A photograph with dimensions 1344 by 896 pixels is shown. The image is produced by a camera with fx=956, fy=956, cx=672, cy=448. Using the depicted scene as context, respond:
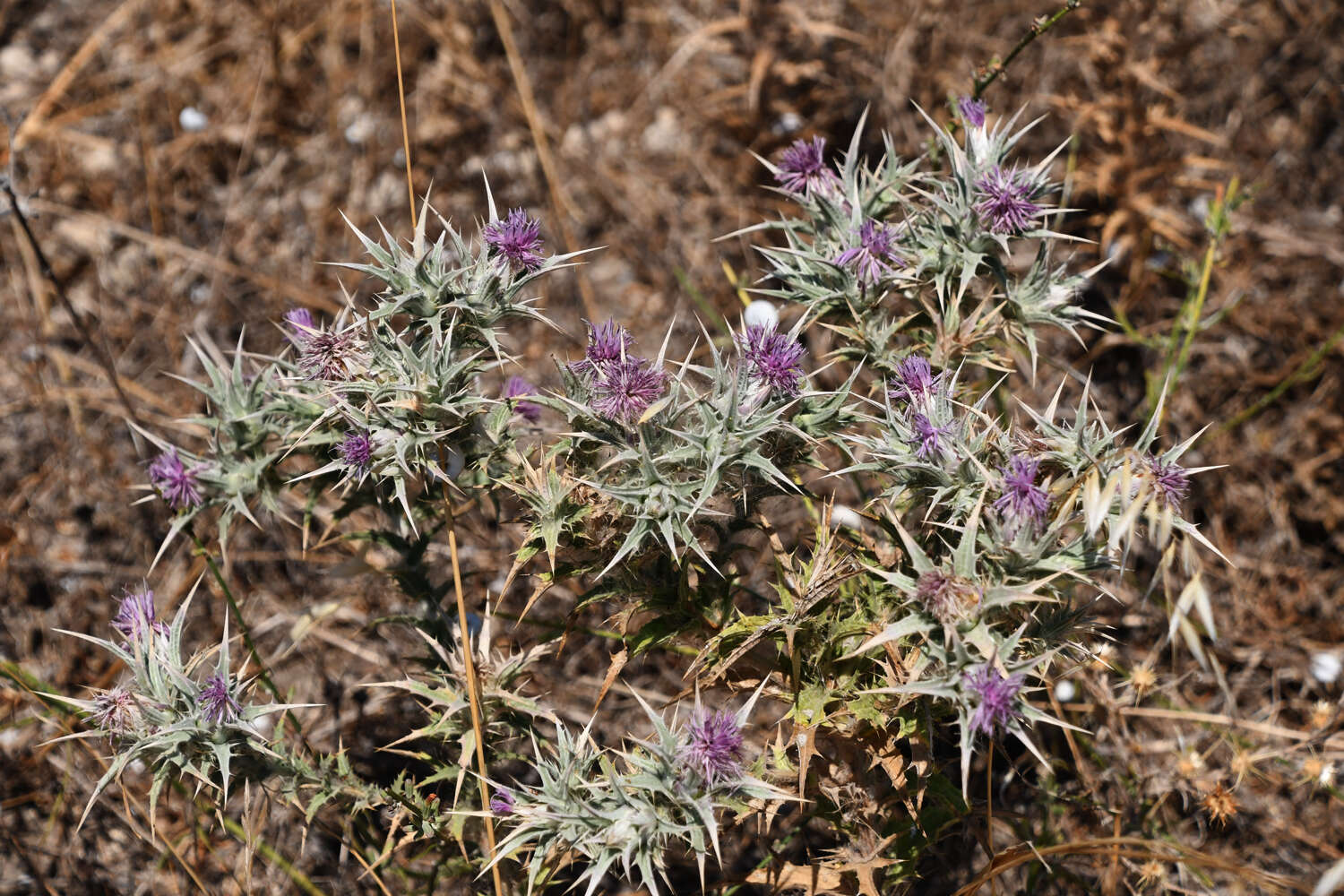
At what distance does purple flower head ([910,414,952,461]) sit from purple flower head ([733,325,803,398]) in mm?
304

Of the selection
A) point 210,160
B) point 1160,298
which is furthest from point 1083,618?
point 210,160

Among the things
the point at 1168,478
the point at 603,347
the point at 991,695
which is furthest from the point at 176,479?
the point at 1168,478

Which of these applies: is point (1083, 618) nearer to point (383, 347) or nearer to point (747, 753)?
point (747, 753)

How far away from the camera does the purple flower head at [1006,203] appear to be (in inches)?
96.7

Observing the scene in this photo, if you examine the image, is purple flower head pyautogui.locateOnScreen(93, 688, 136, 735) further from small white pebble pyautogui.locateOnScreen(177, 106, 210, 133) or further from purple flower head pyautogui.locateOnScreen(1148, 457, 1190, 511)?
small white pebble pyautogui.locateOnScreen(177, 106, 210, 133)

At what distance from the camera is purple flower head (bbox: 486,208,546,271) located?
2.40 meters

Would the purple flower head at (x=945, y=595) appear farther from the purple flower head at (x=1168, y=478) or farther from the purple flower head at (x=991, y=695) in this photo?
the purple flower head at (x=1168, y=478)

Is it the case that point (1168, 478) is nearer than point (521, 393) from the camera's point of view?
Yes

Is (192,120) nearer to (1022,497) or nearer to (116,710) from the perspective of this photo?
(116,710)

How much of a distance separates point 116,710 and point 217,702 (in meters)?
0.25

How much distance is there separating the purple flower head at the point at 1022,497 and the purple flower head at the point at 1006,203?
2.32ft

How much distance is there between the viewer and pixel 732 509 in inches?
110

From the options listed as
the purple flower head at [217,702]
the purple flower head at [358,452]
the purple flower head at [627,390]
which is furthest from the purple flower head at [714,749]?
the purple flower head at [217,702]

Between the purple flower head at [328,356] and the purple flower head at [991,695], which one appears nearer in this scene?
the purple flower head at [991,695]
